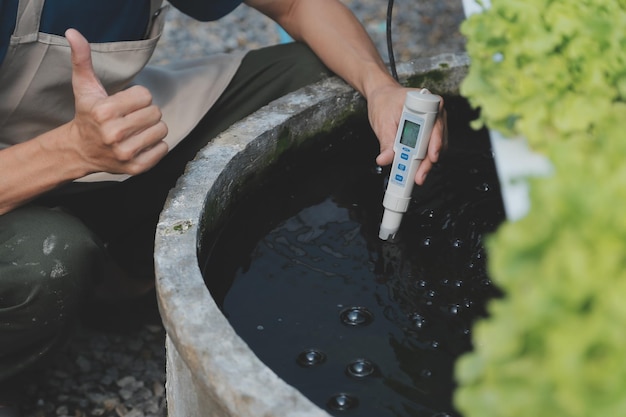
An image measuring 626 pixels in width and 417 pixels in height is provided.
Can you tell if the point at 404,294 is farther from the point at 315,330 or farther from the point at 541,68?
the point at 541,68

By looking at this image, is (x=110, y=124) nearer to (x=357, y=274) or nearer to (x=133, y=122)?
(x=133, y=122)

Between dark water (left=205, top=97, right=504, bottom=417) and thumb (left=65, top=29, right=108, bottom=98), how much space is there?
40cm

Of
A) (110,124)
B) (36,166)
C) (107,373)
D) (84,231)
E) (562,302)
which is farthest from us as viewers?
(107,373)

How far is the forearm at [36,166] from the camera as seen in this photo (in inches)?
70.6

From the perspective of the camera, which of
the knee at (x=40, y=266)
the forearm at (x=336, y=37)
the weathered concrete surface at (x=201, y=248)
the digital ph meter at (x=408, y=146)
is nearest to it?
the weathered concrete surface at (x=201, y=248)

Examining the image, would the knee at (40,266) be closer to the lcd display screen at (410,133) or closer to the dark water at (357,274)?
the dark water at (357,274)

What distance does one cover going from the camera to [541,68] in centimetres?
119

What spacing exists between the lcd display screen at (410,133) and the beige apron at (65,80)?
65 cm

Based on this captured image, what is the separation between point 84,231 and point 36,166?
193 mm

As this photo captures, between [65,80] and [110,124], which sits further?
[65,80]

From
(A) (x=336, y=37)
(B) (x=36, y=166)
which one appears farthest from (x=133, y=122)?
(A) (x=336, y=37)

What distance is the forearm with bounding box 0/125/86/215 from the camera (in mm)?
1793

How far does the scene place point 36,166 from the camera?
180cm

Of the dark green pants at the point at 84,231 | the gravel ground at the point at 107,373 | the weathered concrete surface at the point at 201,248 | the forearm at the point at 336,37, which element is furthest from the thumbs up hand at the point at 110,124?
the gravel ground at the point at 107,373
